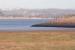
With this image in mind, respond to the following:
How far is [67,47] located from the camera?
10.3m

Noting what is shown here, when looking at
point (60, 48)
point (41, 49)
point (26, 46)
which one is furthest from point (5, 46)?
point (60, 48)

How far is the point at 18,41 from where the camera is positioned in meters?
11.7

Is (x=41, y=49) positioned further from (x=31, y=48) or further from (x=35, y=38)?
(x=35, y=38)

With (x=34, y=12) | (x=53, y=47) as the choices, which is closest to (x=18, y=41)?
(x=53, y=47)

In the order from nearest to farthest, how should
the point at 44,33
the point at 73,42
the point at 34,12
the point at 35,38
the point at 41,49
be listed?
the point at 41,49 → the point at 73,42 → the point at 35,38 → the point at 44,33 → the point at 34,12

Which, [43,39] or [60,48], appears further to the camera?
[43,39]

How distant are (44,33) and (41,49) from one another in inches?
162

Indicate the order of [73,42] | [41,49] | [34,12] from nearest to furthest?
[41,49]
[73,42]
[34,12]

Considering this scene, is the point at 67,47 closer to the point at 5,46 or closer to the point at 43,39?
the point at 43,39

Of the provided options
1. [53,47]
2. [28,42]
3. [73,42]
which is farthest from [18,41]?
[73,42]

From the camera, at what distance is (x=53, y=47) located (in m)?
10.3

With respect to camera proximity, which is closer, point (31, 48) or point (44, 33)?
point (31, 48)

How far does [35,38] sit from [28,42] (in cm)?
116

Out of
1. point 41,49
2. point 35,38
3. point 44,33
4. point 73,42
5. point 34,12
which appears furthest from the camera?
point 34,12
